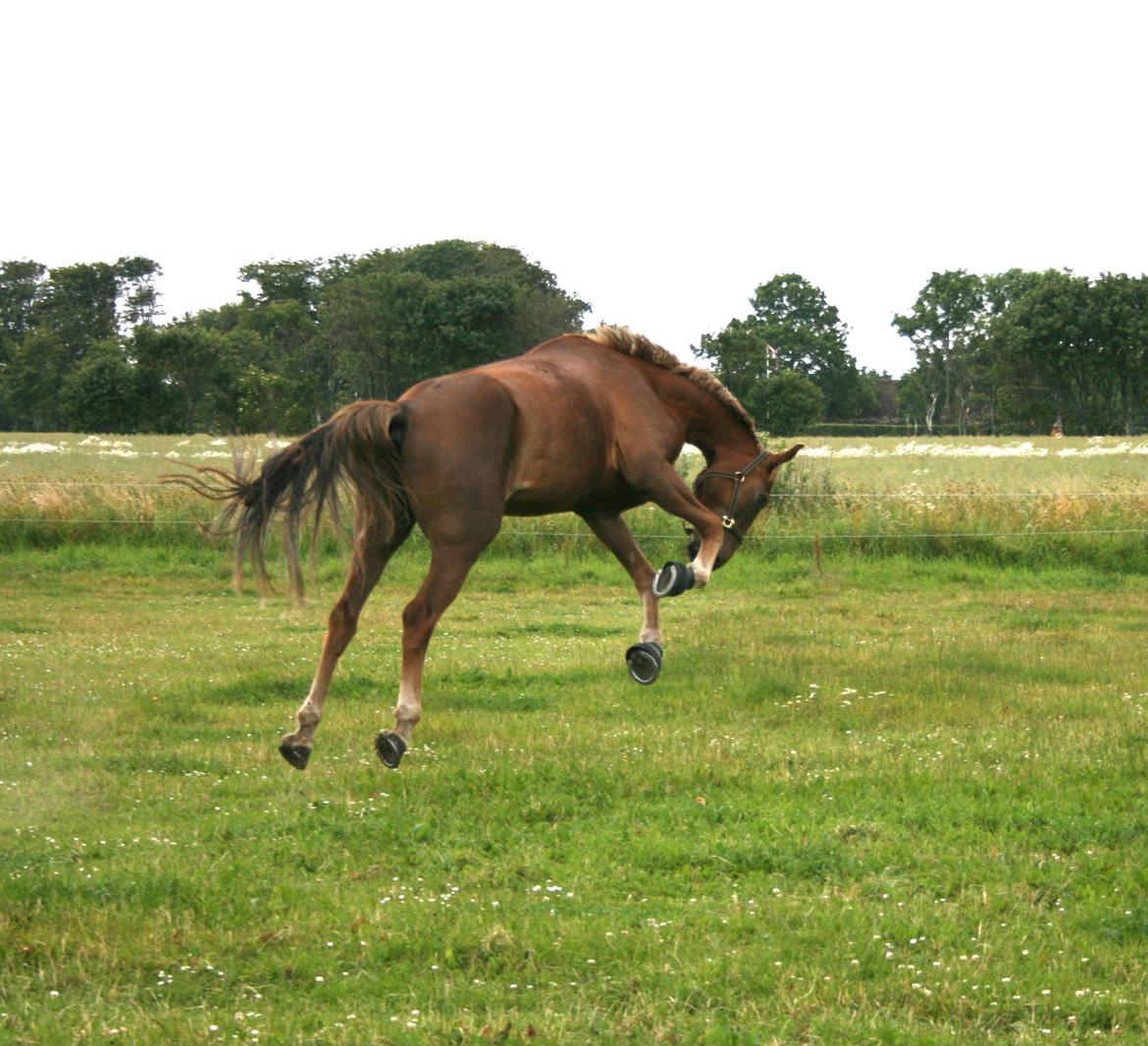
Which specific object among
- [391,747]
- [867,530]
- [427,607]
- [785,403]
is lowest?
[391,747]

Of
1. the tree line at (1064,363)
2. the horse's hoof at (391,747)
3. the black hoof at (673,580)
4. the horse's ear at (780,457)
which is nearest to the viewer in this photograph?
the horse's hoof at (391,747)

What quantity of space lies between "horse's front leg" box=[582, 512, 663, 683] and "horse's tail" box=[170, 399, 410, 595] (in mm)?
2017

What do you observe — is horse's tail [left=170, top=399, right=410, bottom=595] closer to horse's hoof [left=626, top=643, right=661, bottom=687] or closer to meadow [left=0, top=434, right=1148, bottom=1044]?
meadow [left=0, top=434, right=1148, bottom=1044]

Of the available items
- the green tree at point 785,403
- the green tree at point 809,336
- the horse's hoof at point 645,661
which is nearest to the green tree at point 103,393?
the green tree at point 785,403

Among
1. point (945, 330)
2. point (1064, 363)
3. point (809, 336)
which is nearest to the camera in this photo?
point (1064, 363)

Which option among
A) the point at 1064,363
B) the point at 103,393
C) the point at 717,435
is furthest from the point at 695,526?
the point at 1064,363

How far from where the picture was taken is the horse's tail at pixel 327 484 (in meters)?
8.06

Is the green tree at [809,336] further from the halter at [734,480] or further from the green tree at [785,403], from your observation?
the halter at [734,480]

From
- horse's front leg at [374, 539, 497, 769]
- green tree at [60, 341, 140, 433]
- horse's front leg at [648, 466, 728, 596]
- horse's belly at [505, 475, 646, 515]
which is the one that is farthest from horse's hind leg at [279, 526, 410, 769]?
green tree at [60, 341, 140, 433]

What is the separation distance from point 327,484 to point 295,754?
1527 millimetres

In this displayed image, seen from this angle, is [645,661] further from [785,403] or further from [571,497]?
[785,403]

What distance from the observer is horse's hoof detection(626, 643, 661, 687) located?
9.66m

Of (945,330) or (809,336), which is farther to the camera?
(945,330)

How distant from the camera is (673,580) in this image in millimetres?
9305
